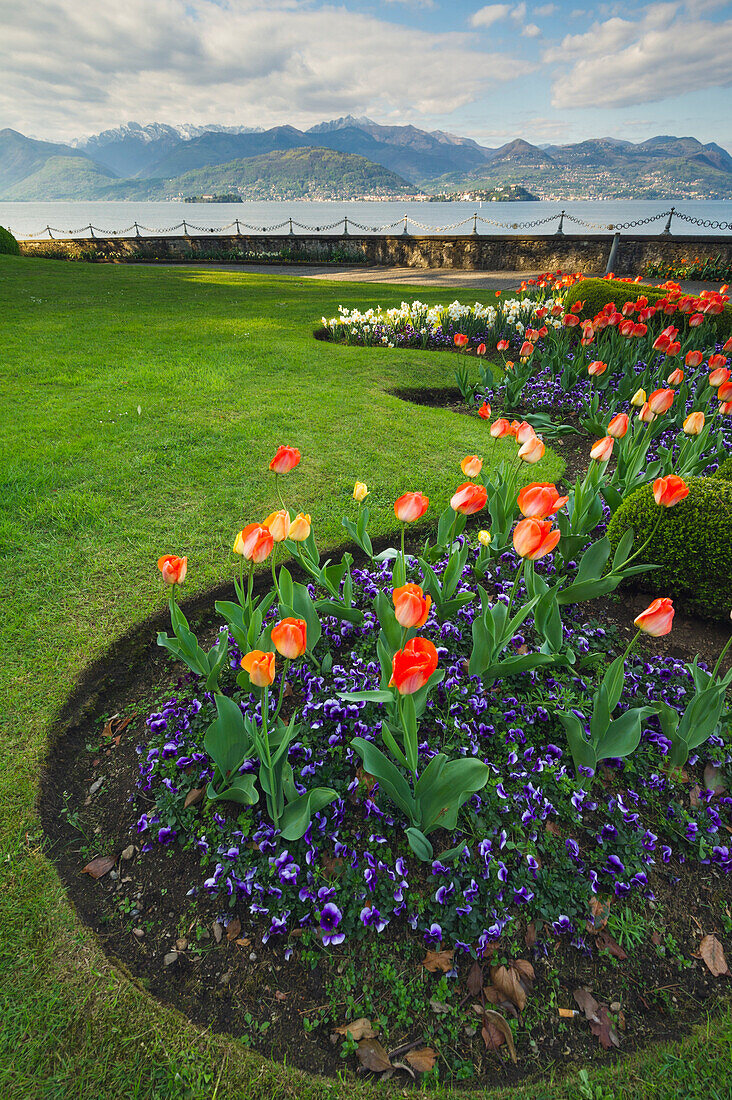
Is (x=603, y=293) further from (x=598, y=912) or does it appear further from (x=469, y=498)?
(x=598, y=912)

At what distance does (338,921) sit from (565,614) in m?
2.21

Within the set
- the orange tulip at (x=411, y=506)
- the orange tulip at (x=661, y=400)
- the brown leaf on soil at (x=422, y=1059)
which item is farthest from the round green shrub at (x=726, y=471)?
the brown leaf on soil at (x=422, y=1059)

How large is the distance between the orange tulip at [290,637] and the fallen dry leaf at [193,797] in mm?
1078

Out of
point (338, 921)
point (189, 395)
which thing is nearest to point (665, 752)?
point (338, 921)

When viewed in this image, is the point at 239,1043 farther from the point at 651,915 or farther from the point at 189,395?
the point at 189,395

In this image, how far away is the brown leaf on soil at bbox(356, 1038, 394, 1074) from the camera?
1.64 metres

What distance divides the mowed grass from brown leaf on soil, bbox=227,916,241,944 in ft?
0.90

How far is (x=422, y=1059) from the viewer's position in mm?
1666

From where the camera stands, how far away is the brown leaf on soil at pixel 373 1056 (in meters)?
1.64

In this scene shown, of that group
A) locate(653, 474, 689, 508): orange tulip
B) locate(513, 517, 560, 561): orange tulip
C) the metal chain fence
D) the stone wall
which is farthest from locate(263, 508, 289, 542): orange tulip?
the stone wall

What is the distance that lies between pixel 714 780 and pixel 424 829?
1.43m

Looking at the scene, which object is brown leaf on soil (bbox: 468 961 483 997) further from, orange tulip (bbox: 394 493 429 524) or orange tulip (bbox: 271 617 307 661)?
orange tulip (bbox: 394 493 429 524)

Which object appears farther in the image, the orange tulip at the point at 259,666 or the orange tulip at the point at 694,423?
the orange tulip at the point at 694,423

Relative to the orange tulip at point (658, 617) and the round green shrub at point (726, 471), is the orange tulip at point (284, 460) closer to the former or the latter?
the orange tulip at point (658, 617)
